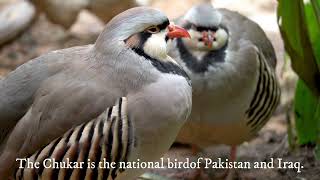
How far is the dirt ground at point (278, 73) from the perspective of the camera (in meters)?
4.22

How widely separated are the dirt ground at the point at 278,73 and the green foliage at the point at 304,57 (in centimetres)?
15

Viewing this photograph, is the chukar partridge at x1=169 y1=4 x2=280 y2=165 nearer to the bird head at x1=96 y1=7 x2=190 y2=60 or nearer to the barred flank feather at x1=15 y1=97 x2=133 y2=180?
the bird head at x1=96 y1=7 x2=190 y2=60

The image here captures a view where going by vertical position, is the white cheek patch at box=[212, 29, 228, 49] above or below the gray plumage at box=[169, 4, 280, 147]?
above

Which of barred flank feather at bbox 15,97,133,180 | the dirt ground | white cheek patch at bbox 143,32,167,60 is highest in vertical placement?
white cheek patch at bbox 143,32,167,60

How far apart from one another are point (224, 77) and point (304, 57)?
44 cm

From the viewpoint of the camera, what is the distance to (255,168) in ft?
14.0

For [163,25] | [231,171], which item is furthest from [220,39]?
[163,25]

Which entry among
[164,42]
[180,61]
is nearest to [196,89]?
[180,61]

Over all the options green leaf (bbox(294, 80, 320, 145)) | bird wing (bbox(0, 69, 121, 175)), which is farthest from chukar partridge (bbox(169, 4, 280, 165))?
bird wing (bbox(0, 69, 121, 175))

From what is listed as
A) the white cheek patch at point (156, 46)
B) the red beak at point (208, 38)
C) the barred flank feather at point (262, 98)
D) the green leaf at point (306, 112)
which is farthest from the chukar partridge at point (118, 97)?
the green leaf at point (306, 112)

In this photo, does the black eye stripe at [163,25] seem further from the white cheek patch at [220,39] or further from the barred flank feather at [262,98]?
→ the barred flank feather at [262,98]

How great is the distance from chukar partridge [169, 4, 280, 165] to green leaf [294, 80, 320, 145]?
189 millimetres

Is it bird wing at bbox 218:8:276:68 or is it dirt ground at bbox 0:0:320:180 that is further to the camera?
dirt ground at bbox 0:0:320:180

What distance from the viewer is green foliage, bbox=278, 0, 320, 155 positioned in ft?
11.6
